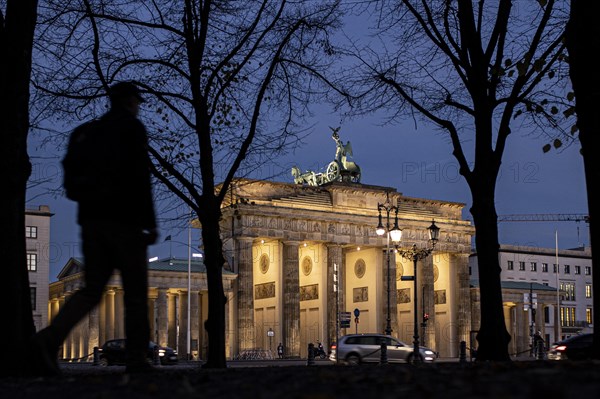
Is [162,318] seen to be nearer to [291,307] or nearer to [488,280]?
[291,307]

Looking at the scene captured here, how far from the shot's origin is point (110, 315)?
255ft

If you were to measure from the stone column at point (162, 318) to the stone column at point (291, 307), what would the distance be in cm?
1032

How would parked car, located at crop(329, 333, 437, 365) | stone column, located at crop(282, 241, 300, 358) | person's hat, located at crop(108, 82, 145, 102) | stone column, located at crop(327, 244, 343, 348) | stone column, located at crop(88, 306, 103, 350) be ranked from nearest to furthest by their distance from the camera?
person's hat, located at crop(108, 82, 145, 102) < parked car, located at crop(329, 333, 437, 365) < stone column, located at crop(88, 306, 103, 350) < stone column, located at crop(282, 241, 300, 358) < stone column, located at crop(327, 244, 343, 348)

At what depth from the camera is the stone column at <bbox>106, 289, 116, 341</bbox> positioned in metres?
76.6

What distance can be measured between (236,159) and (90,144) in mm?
12941

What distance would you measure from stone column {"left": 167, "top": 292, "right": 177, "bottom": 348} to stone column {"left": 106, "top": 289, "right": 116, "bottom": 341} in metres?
4.99

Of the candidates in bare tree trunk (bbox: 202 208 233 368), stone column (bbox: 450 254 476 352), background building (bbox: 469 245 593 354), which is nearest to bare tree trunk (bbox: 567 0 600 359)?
bare tree trunk (bbox: 202 208 233 368)

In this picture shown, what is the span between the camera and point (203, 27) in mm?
20219

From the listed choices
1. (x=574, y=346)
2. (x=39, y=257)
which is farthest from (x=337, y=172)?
(x=574, y=346)

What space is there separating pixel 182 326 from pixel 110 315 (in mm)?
5783

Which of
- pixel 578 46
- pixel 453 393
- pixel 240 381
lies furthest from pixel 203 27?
pixel 453 393

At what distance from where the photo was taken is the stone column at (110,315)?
76.6 metres

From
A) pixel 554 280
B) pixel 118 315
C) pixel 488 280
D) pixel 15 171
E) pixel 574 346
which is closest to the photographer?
pixel 15 171

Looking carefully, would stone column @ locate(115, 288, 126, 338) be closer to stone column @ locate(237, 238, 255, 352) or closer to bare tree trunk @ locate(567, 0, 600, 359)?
stone column @ locate(237, 238, 255, 352)
